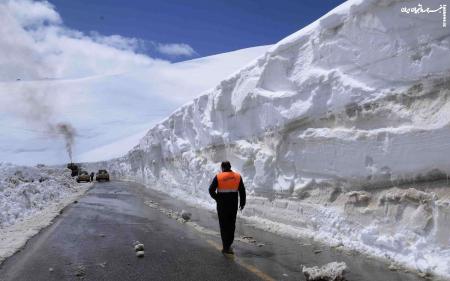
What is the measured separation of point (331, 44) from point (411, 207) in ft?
13.9

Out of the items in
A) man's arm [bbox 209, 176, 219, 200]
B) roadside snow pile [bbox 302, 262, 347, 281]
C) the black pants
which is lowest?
roadside snow pile [bbox 302, 262, 347, 281]

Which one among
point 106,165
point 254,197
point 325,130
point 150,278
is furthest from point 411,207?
point 106,165

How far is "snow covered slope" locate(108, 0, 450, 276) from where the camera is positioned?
6.79 meters

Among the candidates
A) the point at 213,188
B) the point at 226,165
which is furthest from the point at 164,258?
the point at 226,165

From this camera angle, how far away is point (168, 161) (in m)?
28.2

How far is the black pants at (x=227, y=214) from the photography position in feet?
24.7

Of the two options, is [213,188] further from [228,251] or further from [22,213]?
[22,213]

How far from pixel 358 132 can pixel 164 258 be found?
13.4 ft

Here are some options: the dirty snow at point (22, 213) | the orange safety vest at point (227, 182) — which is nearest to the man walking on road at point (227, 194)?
the orange safety vest at point (227, 182)

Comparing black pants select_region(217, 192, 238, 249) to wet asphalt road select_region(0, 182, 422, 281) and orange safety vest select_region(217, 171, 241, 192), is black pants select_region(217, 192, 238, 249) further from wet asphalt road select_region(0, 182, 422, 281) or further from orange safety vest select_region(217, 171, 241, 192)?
wet asphalt road select_region(0, 182, 422, 281)

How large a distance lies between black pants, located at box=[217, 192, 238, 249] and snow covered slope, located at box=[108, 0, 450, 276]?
5.94ft

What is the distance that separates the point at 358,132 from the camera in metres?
8.51

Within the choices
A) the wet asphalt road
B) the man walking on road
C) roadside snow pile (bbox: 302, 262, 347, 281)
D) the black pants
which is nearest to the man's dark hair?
the man walking on road

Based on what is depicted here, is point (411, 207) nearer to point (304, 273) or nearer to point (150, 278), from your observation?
point (304, 273)
